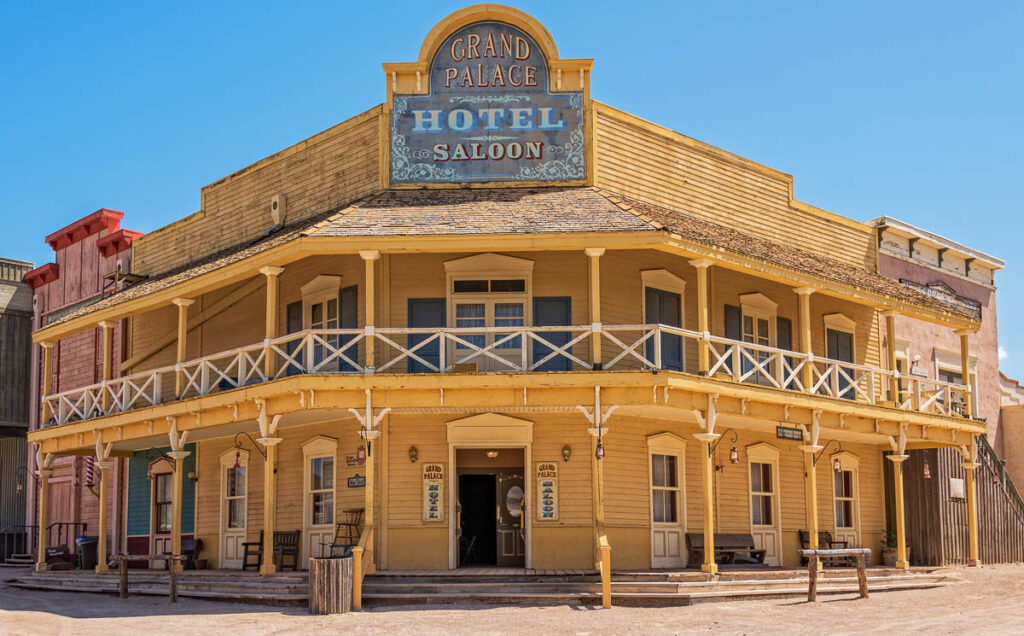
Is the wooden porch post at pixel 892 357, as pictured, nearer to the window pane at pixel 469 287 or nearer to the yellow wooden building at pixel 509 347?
the yellow wooden building at pixel 509 347

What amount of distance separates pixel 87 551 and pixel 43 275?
9803mm

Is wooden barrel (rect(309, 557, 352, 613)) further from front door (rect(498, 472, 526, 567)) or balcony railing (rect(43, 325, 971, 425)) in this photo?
front door (rect(498, 472, 526, 567))

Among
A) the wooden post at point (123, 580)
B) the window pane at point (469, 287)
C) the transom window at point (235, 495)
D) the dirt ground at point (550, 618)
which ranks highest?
the window pane at point (469, 287)

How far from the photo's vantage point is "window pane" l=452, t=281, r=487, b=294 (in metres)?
21.9

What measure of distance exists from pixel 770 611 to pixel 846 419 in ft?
22.7

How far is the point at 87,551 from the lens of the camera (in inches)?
1119

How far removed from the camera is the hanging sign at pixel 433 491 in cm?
2103

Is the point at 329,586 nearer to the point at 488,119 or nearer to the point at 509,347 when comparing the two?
the point at 509,347

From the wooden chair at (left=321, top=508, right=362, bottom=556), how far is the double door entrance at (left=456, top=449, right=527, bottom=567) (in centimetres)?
193

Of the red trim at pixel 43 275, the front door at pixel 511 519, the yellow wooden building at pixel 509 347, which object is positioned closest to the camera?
the yellow wooden building at pixel 509 347

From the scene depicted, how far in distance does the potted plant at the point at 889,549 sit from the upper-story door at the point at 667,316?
25.4 ft

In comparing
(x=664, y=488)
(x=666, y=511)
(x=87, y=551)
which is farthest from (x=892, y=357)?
(x=87, y=551)

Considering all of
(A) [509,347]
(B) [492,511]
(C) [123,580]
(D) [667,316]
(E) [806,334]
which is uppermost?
(D) [667,316]

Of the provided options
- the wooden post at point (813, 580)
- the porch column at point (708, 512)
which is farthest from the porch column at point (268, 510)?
the wooden post at point (813, 580)
